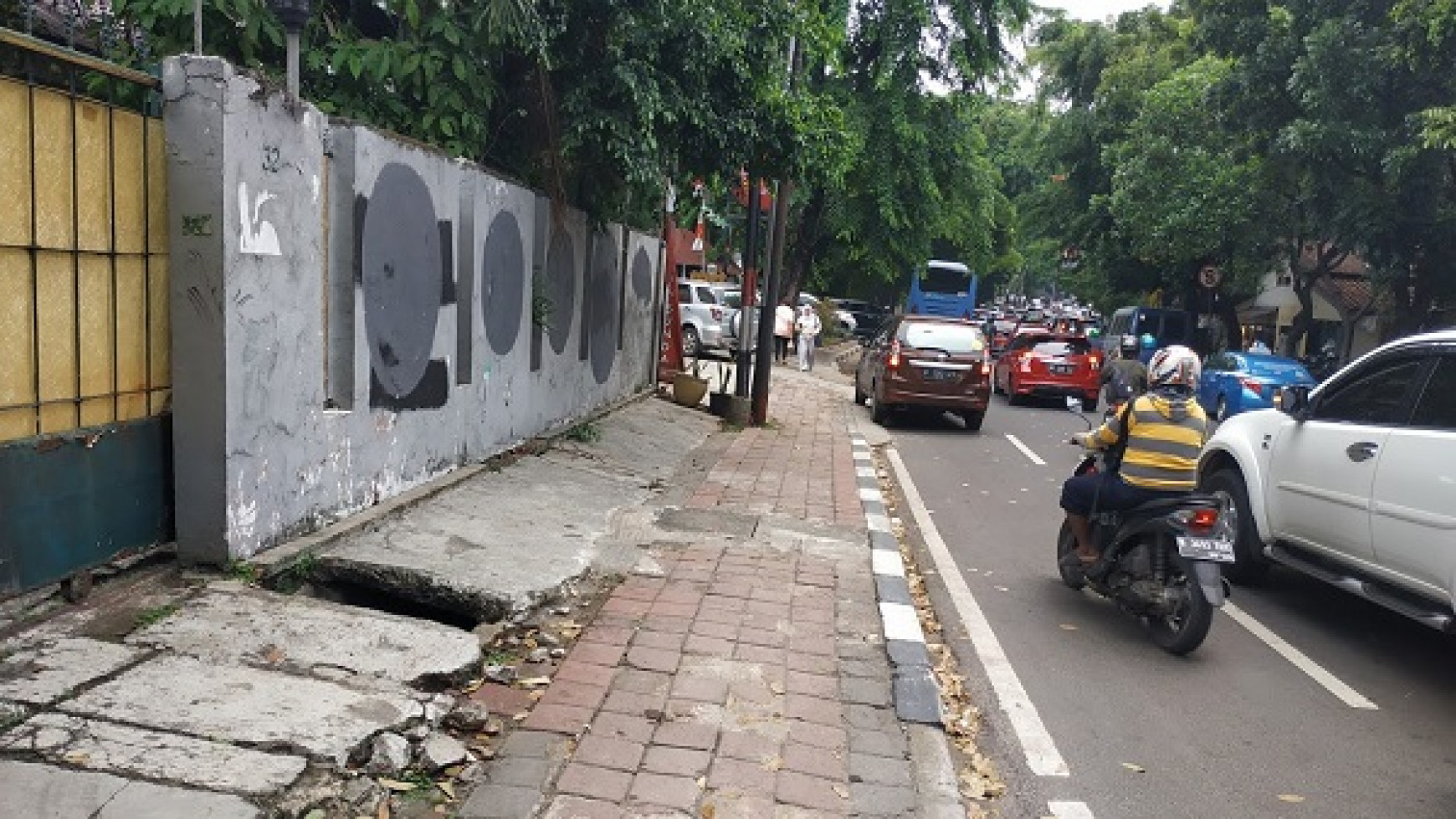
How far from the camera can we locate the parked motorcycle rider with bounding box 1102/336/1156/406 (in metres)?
6.28

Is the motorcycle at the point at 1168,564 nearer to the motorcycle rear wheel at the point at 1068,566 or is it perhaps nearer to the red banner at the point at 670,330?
the motorcycle rear wheel at the point at 1068,566

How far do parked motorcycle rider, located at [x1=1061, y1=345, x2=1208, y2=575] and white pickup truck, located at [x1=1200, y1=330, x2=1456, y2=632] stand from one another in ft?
2.88

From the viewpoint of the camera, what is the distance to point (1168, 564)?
218 inches

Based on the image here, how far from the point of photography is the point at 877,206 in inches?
852

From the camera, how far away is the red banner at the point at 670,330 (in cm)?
1501

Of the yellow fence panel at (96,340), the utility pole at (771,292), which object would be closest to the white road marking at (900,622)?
the yellow fence panel at (96,340)

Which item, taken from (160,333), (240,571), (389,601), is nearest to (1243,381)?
(389,601)

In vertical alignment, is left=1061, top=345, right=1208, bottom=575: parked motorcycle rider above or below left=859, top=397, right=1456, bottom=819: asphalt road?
above

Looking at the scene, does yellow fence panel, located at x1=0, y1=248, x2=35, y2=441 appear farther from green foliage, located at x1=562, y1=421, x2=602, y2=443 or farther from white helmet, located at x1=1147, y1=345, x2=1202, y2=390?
green foliage, located at x1=562, y1=421, x2=602, y2=443

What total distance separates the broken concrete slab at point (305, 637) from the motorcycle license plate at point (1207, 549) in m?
3.58

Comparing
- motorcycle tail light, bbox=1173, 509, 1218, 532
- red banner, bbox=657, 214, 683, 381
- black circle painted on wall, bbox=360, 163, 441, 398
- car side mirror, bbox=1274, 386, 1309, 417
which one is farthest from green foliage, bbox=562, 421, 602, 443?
car side mirror, bbox=1274, 386, 1309, 417

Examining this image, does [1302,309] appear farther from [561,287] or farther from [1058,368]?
[561,287]

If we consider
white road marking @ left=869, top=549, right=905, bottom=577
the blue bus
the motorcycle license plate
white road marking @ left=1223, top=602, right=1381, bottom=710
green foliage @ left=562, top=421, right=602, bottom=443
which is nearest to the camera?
white road marking @ left=1223, top=602, right=1381, bottom=710

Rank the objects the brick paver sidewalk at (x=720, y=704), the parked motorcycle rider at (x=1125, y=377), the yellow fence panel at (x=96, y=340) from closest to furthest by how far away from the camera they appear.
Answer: the brick paver sidewalk at (x=720, y=704)
the yellow fence panel at (x=96, y=340)
the parked motorcycle rider at (x=1125, y=377)
